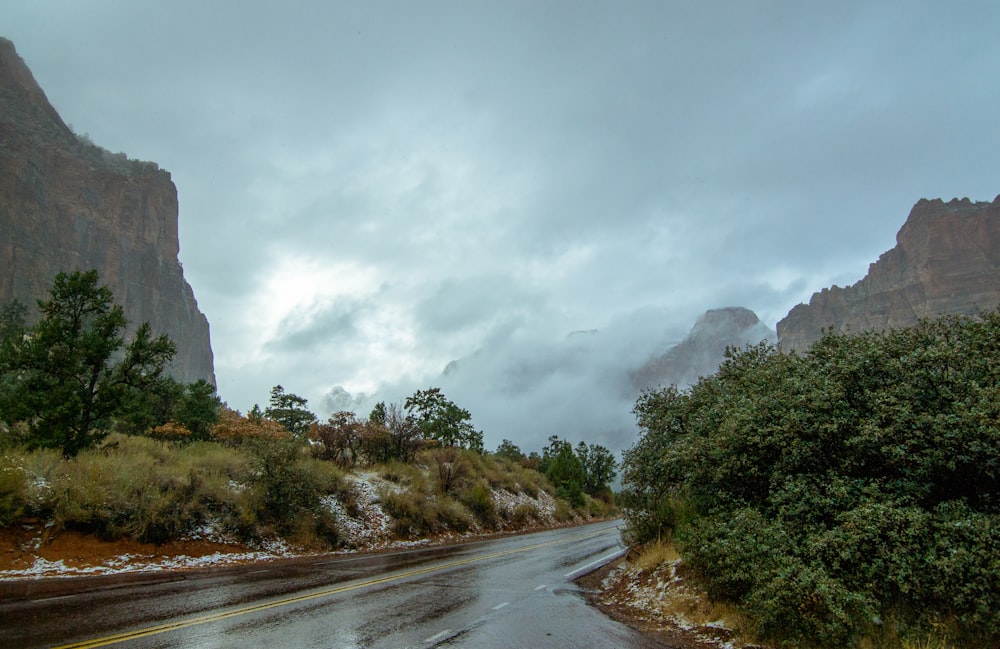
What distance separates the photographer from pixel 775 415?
8.57 m

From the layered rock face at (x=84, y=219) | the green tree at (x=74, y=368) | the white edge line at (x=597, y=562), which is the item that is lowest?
the white edge line at (x=597, y=562)

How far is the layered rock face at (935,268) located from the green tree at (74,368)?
133 metres

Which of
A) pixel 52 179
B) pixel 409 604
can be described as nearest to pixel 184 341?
pixel 52 179

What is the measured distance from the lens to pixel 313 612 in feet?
27.3

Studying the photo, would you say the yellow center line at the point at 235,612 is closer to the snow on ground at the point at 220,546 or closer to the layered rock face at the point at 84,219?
the snow on ground at the point at 220,546

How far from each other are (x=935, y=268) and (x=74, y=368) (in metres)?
177

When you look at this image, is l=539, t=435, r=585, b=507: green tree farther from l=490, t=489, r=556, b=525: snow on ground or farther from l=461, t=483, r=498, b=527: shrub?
l=461, t=483, r=498, b=527: shrub

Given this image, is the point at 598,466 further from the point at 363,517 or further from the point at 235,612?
the point at 235,612

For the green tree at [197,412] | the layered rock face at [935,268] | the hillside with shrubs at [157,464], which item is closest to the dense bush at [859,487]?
the hillside with shrubs at [157,464]

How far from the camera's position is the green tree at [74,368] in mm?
15969

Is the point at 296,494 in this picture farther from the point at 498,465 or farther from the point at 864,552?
the point at 498,465

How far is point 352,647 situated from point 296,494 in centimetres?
1326

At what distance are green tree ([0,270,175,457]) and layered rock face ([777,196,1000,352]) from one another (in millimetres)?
133259

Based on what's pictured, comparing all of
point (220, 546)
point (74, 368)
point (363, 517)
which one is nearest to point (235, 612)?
point (220, 546)
